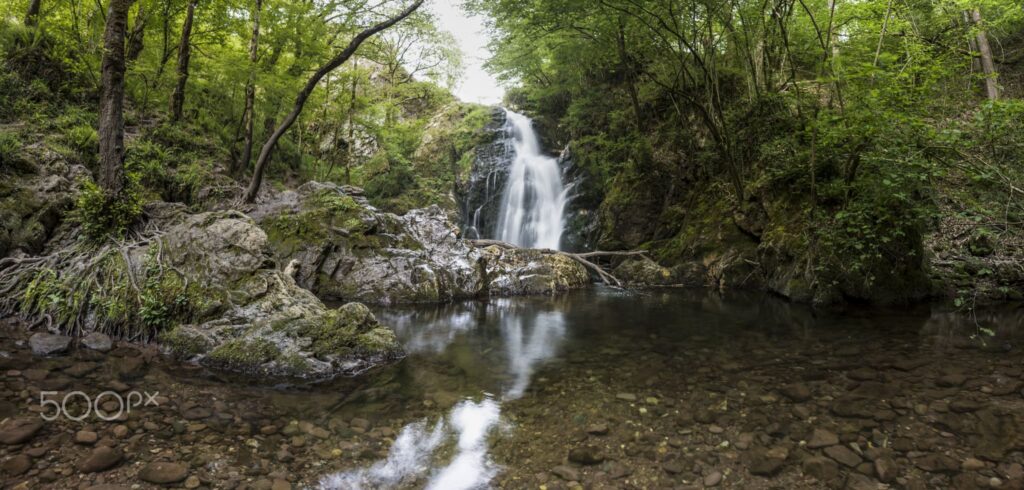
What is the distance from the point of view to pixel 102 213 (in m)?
5.48

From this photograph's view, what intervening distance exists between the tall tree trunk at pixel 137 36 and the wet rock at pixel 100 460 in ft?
34.0

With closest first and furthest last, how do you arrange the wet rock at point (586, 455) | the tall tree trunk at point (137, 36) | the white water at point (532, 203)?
1. the wet rock at point (586, 455)
2. the tall tree trunk at point (137, 36)
3. the white water at point (532, 203)

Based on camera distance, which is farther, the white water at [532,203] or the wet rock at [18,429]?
the white water at [532,203]

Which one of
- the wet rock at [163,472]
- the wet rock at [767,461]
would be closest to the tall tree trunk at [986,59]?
the wet rock at [767,461]

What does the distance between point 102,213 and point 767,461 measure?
7.61 m

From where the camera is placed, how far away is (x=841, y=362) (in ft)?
16.2

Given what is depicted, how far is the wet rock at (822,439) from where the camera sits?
121 inches

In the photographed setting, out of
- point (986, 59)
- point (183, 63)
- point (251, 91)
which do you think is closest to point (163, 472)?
point (251, 91)

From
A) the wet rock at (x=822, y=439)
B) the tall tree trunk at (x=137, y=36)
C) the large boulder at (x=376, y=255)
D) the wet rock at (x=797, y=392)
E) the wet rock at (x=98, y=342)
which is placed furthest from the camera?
the tall tree trunk at (x=137, y=36)

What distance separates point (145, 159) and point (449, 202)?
424 inches

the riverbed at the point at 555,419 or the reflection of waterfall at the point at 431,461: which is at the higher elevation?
the riverbed at the point at 555,419

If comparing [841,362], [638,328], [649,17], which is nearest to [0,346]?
[638,328]

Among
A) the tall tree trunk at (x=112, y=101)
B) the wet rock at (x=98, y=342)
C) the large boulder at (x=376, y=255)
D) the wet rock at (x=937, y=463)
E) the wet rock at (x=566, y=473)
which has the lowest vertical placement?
the wet rock at (x=566, y=473)
